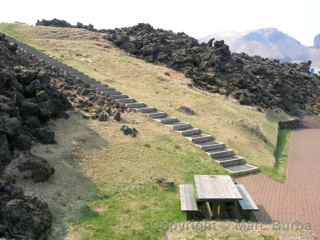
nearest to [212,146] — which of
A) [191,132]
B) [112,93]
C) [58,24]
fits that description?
[191,132]

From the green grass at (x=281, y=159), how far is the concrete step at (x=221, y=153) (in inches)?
63.5

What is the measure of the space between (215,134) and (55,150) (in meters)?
8.64

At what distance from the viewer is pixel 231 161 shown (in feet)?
62.1

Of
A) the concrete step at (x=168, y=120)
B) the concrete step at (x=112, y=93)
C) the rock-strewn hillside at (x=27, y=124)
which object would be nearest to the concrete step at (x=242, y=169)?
the concrete step at (x=168, y=120)

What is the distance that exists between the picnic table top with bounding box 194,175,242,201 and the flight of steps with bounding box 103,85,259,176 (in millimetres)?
4080

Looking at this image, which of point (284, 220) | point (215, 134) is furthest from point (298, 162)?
point (284, 220)

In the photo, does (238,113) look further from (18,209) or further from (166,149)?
(18,209)

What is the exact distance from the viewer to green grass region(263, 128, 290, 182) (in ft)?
60.8

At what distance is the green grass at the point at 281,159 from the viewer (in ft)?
60.8

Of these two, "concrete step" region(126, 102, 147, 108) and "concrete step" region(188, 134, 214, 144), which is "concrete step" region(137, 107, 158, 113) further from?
"concrete step" region(188, 134, 214, 144)

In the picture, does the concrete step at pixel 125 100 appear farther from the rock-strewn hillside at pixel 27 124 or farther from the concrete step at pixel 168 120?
the concrete step at pixel 168 120

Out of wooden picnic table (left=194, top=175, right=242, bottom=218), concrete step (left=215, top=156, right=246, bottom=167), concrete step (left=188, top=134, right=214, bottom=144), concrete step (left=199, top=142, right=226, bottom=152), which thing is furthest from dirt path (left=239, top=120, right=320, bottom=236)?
concrete step (left=188, top=134, right=214, bottom=144)

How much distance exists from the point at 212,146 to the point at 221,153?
61cm

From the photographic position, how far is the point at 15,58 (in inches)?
876
